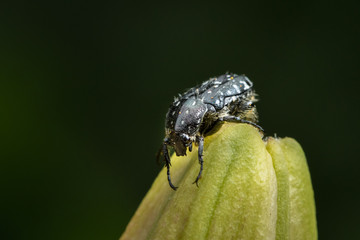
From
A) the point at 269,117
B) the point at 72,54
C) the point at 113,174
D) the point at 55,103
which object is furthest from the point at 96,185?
the point at 269,117

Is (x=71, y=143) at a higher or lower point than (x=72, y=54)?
lower

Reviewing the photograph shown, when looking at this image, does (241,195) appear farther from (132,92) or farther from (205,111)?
(132,92)

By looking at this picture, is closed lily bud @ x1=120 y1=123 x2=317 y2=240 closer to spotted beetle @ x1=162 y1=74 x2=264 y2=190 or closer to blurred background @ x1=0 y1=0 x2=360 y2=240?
spotted beetle @ x1=162 y1=74 x2=264 y2=190

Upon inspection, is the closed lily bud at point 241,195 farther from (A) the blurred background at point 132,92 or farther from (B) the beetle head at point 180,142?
(A) the blurred background at point 132,92

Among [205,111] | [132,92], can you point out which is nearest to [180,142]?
[205,111]

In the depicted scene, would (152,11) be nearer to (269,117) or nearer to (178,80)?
(178,80)
